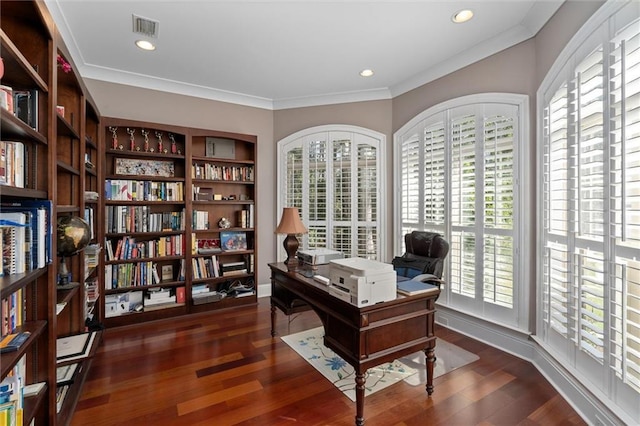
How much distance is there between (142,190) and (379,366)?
3.05m

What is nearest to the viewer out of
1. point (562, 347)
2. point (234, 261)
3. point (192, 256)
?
point (562, 347)

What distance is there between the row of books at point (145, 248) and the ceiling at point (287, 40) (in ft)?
5.94

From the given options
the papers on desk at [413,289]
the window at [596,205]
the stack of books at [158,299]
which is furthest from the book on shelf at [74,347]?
the window at [596,205]

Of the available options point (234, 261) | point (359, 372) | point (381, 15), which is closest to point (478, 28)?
point (381, 15)

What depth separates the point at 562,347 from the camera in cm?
214

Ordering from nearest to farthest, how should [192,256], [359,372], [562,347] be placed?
1. [359,372]
2. [562,347]
3. [192,256]

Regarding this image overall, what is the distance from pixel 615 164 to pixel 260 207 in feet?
11.8

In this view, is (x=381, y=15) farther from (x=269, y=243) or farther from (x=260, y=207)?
(x=269, y=243)

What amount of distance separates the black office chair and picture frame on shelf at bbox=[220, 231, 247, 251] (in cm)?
205

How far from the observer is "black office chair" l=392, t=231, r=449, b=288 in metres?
2.73

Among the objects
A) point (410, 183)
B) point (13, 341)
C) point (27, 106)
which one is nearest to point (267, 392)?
point (13, 341)

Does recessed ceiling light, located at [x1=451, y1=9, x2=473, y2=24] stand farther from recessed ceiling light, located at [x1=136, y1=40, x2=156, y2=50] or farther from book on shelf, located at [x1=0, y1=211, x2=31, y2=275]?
book on shelf, located at [x1=0, y1=211, x2=31, y2=275]

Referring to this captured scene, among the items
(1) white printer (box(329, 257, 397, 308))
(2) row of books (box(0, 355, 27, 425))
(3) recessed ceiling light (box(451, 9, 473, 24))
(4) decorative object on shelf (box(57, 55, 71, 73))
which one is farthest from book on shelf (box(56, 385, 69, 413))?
(3) recessed ceiling light (box(451, 9, 473, 24))

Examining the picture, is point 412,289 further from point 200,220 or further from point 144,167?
point 144,167
